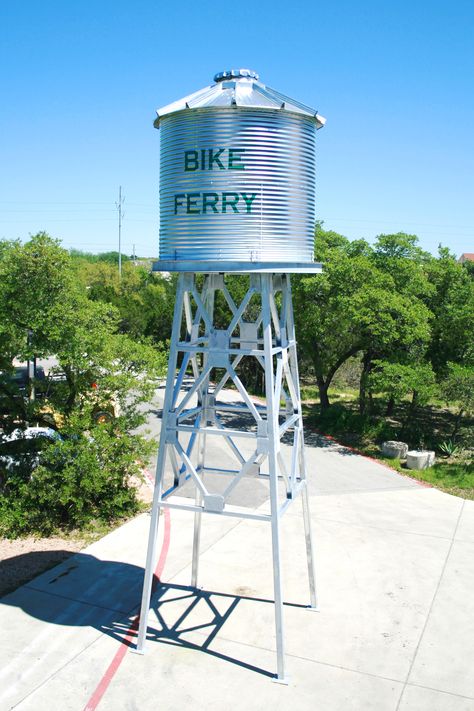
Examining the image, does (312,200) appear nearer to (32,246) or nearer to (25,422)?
(32,246)

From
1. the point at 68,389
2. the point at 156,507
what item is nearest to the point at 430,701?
the point at 156,507

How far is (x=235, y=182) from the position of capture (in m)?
10.4

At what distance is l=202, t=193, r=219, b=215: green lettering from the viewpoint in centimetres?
1041

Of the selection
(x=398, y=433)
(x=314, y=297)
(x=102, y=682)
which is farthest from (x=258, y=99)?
(x=398, y=433)

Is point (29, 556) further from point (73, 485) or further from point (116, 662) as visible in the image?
point (116, 662)

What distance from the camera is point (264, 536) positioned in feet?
51.3

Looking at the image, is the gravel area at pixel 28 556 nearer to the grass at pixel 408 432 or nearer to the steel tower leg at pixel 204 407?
the steel tower leg at pixel 204 407

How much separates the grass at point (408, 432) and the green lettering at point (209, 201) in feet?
41.7

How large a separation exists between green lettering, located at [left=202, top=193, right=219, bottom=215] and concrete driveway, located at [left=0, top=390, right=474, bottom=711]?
7076 mm

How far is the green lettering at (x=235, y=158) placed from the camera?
1032 cm

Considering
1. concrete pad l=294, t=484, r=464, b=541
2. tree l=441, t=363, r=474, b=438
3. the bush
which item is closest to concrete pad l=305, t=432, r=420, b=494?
concrete pad l=294, t=484, r=464, b=541

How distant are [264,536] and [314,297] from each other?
11491 mm

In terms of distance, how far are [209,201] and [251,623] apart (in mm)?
7248

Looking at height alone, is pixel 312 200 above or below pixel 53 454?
above
